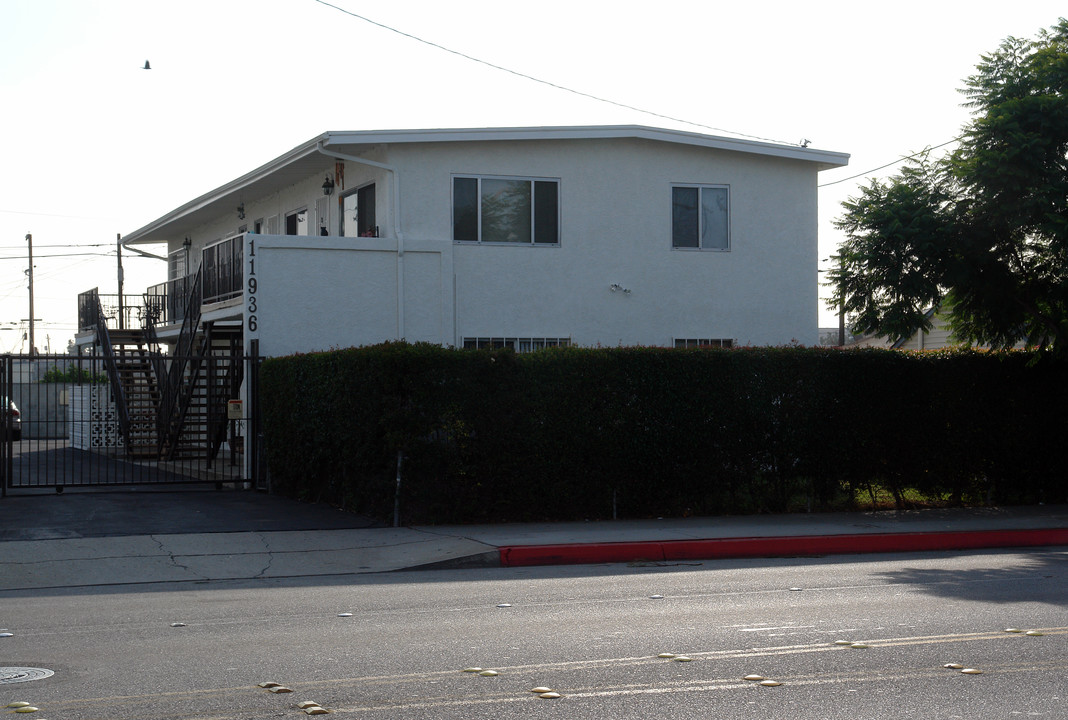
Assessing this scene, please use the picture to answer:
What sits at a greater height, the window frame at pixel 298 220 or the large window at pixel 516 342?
the window frame at pixel 298 220

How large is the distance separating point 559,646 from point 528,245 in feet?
48.6

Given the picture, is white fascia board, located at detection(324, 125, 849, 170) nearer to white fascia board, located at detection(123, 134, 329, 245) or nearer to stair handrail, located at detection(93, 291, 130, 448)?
white fascia board, located at detection(123, 134, 329, 245)

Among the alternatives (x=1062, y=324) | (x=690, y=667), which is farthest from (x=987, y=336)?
(x=690, y=667)

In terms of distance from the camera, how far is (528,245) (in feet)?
71.3

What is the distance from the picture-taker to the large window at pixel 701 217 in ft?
75.3

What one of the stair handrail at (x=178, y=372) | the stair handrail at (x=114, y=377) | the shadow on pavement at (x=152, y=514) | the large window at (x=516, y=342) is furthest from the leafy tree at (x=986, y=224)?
the stair handrail at (x=114, y=377)

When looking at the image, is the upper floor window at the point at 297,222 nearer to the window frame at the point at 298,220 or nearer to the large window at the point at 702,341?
the window frame at the point at 298,220

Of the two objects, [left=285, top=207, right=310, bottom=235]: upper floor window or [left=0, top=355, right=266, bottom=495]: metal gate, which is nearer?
[left=0, top=355, right=266, bottom=495]: metal gate

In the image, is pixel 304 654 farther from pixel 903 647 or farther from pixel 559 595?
pixel 903 647

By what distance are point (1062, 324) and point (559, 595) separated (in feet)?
35.7

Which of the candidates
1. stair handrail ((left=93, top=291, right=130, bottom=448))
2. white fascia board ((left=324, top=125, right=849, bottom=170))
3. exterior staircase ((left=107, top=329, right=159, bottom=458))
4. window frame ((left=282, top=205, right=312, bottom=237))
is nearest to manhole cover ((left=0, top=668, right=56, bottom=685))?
white fascia board ((left=324, top=125, right=849, bottom=170))

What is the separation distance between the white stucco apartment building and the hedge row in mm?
3053

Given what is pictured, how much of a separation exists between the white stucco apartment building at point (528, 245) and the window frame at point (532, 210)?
3 centimetres

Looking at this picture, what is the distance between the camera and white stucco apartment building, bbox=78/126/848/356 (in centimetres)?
2027
